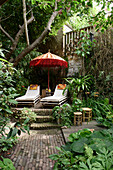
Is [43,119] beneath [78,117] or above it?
beneath

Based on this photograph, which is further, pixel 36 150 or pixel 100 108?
pixel 100 108

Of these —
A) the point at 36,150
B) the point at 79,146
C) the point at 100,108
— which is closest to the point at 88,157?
the point at 79,146

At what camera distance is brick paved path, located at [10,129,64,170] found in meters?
2.33

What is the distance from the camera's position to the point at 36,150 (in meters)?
2.82

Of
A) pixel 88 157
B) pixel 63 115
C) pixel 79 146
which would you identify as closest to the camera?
pixel 88 157

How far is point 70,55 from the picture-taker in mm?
6723

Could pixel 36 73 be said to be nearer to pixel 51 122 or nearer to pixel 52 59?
pixel 52 59

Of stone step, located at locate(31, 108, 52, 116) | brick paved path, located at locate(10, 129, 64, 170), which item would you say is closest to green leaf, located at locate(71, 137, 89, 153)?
brick paved path, located at locate(10, 129, 64, 170)

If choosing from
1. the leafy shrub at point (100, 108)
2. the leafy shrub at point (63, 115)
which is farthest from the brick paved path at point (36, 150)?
the leafy shrub at point (100, 108)

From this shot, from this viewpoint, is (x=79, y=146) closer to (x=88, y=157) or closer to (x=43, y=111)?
(x=88, y=157)

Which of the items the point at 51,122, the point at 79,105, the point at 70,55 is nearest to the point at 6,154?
the point at 51,122

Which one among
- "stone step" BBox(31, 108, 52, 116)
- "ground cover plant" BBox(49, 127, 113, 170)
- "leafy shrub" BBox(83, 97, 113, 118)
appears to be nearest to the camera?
"ground cover plant" BBox(49, 127, 113, 170)

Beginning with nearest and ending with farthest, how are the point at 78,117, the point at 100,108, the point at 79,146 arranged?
the point at 79,146
the point at 78,117
the point at 100,108

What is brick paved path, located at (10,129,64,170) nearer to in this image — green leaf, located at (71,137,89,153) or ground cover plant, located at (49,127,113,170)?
ground cover plant, located at (49,127,113,170)
